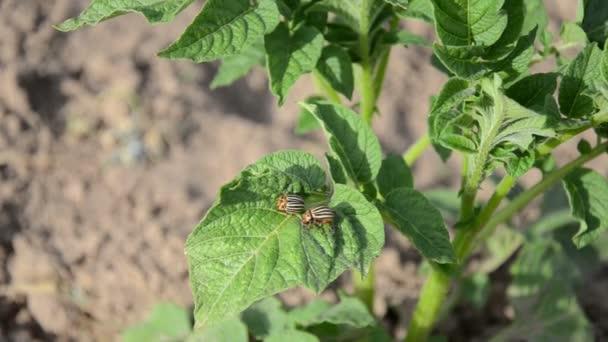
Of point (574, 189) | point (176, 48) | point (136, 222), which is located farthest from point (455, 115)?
point (136, 222)

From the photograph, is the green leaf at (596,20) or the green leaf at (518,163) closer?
the green leaf at (518,163)

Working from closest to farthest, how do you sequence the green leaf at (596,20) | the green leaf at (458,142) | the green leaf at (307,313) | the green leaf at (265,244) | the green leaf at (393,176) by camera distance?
the green leaf at (265,244), the green leaf at (458,142), the green leaf at (596,20), the green leaf at (393,176), the green leaf at (307,313)

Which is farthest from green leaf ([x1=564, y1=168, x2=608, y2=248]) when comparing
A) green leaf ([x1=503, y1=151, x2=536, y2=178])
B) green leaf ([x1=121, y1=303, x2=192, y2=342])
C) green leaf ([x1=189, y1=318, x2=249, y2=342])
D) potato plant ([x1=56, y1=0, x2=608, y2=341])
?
green leaf ([x1=121, y1=303, x2=192, y2=342])

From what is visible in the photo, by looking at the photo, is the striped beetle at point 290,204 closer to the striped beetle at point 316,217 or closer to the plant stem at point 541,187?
the striped beetle at point 316,217

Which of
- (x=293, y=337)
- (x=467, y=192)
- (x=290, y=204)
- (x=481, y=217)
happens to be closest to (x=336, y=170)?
(x=290, y=204)

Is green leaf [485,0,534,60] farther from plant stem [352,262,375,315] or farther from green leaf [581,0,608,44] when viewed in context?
plant stem [352,262,375,315]

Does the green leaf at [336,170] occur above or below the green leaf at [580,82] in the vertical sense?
below

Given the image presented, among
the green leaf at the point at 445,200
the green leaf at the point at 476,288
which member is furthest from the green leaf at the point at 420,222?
the green leaf at the point at 476,288
